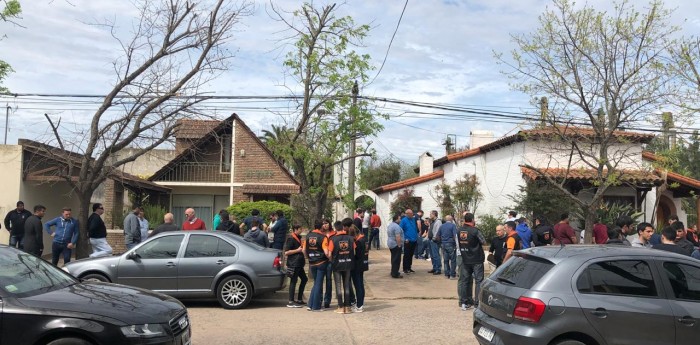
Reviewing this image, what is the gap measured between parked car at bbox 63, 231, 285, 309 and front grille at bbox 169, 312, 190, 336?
406 centimetres

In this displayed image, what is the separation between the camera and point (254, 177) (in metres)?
24.8

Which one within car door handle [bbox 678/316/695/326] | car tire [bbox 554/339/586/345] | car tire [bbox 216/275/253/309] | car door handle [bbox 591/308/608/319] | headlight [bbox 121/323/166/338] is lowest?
car tire [bbox 216/275/253/309]

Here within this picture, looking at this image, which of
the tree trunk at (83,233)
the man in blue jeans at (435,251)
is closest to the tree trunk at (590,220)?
the man in blue jeans at (435,251)

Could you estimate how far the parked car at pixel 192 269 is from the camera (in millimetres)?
10102

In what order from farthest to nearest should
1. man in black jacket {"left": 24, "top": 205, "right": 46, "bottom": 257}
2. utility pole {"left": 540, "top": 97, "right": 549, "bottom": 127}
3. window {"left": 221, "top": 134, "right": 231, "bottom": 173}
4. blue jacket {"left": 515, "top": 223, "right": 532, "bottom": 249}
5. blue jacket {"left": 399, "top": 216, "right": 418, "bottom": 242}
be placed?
A: window {"left": 221, "top": 134, "right": 231, "bottom": 173}, blue jacket {"left": 399, "top": 216, "right": 418, "bottom": 242}, utility pole {"left": 540, "top": 97, "right": 549, "bottom": 127}, blue jacket {"left": 515, "top": 223, "right": 532, "bottom": 249}, man in black jacket {"left": 24, "top": 205, "right": 46, "bottom": 257}

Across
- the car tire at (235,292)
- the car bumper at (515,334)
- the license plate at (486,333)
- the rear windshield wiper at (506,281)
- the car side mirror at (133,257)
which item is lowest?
the car tire at (235,292)

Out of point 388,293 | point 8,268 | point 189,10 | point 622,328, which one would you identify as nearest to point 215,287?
point 388,293

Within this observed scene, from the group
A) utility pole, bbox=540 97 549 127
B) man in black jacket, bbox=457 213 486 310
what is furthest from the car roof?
utility pole, bbox=540 97 549 127

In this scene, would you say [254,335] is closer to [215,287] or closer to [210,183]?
[215,287]

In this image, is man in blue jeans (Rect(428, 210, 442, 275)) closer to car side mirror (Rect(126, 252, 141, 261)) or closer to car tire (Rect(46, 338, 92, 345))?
car side mirror (Rect(126, 252, 141, 261))

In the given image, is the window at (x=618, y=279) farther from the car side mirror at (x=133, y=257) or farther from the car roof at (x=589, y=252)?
the car side mirror at (x=133, y=257)

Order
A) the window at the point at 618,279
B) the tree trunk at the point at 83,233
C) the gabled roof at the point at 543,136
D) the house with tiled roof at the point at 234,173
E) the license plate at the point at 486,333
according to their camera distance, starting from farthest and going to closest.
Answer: the house with tiled roof at the point at 234,173, the gabled roof at the point at 543,136, the tree trunk at the point at 83,233, the license plate at the point at 486,333, the window at the point at 618,279

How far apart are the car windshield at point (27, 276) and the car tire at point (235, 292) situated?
4.03 metres

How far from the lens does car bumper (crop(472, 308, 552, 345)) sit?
18.4 ft
